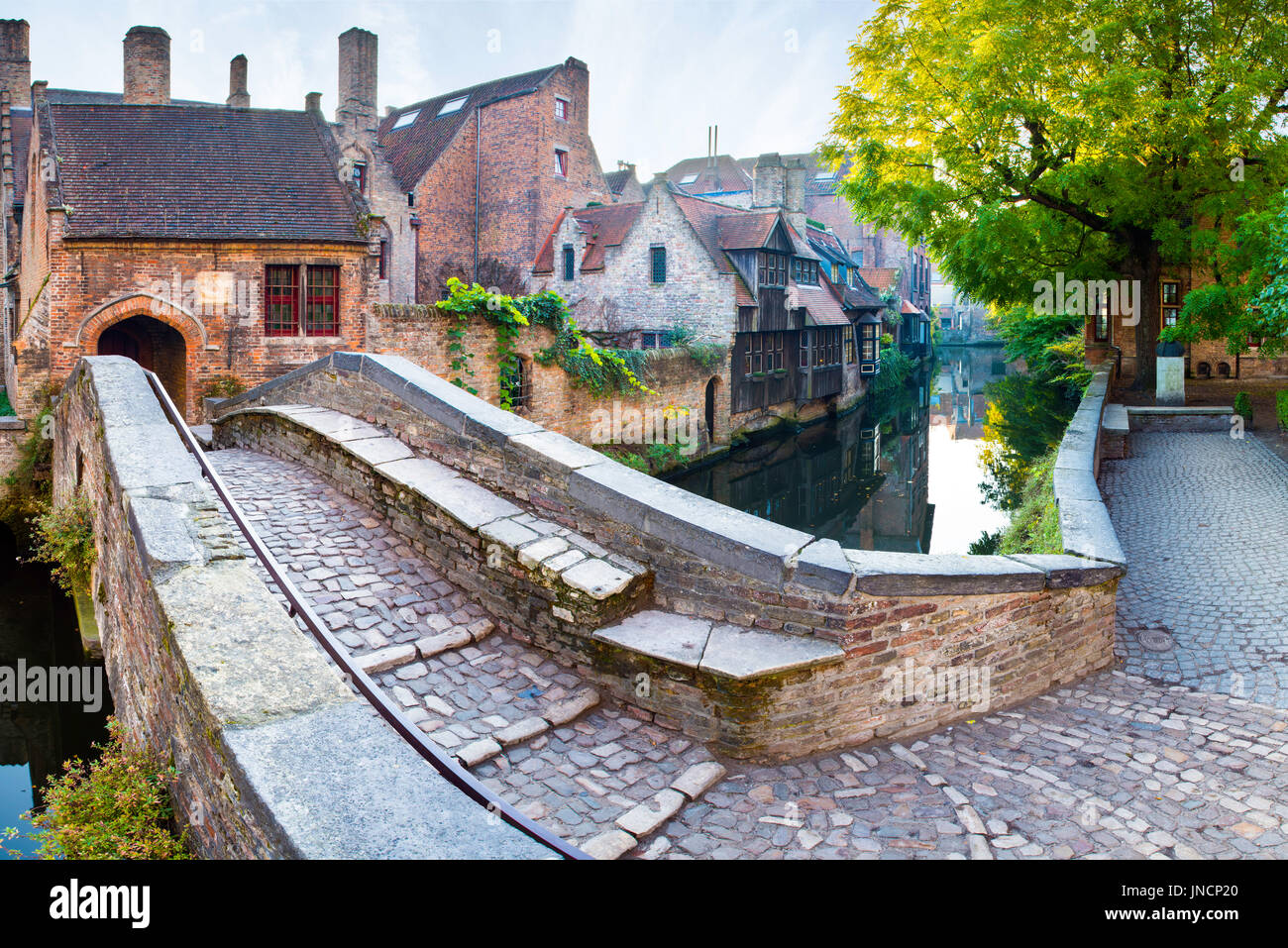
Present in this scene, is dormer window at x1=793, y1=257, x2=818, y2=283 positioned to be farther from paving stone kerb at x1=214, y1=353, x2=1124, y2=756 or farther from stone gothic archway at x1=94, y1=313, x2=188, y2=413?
paving stone kerb at x1=214, y1=353, x2=1124, y2=756

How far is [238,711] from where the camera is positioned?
3.78 metres

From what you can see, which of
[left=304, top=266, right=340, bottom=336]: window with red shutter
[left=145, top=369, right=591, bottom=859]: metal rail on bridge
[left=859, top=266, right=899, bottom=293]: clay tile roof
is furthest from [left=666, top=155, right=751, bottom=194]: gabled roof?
[left=145, top=369, right=591, bottom=859]: metal rail on bridge

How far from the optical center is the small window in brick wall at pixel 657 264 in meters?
27.2

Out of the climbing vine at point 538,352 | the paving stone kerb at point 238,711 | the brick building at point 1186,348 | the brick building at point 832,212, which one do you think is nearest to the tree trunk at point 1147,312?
the brick building at point 1186,348

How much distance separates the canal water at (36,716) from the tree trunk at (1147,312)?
19512 mm

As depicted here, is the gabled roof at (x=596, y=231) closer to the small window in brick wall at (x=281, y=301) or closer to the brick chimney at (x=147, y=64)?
the brick chimney at (x=147, y=64)

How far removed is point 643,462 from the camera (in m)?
22.0

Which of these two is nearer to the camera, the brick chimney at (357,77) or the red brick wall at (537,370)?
the red brick wall at (537,370)

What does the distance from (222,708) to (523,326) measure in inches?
658

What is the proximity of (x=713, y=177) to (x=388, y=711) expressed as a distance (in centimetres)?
5671

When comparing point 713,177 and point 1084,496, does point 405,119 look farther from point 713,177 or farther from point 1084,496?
point 1084,496

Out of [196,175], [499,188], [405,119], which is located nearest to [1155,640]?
[196,175]
